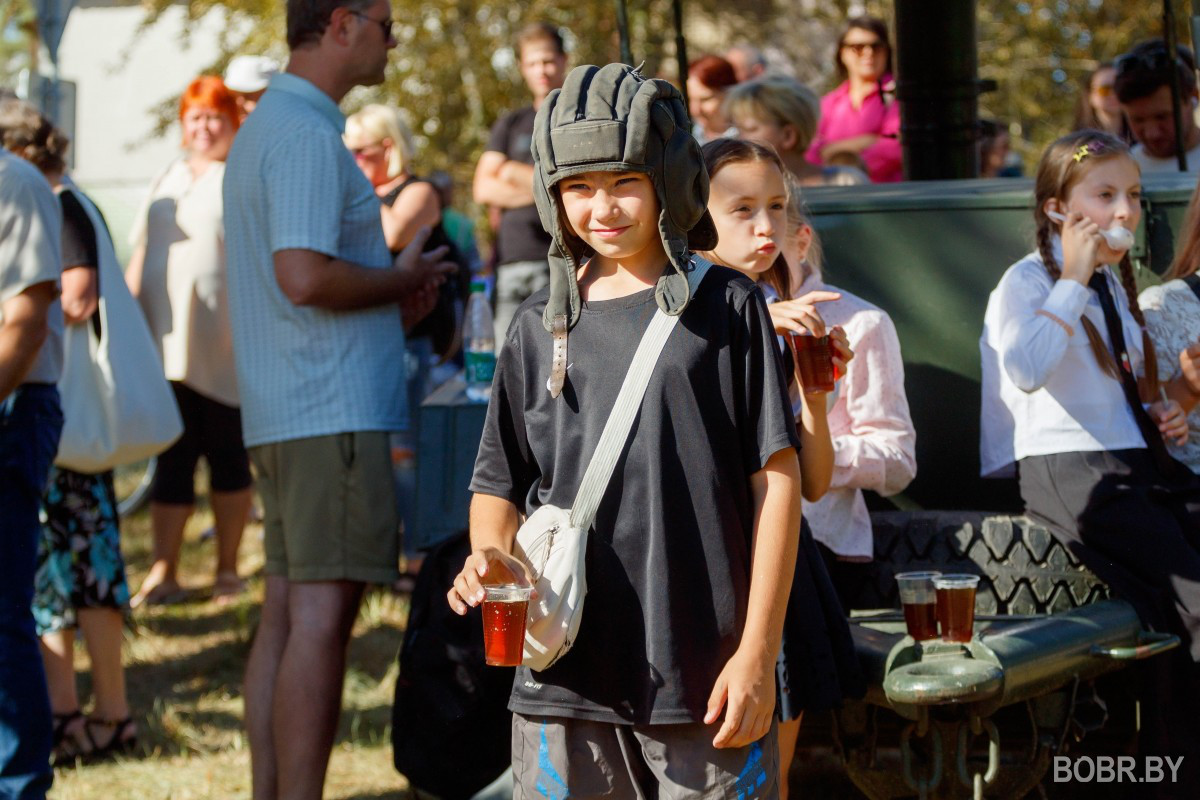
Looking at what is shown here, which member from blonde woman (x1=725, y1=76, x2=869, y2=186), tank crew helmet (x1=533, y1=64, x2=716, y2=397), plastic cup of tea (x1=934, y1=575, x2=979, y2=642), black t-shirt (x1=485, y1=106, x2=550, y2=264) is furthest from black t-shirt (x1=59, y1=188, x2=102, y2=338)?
plastic cup of tea (x1=934, y1=575, x2=979, y2=642)

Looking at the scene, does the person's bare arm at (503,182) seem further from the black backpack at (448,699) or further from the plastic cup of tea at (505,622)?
the plastic cup of tea at (505,622)

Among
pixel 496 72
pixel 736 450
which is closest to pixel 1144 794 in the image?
pixel 736 450

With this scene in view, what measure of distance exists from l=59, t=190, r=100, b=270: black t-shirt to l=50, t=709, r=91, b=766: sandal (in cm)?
147

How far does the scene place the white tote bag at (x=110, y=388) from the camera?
16.4 feet

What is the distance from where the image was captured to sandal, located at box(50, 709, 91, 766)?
4.93 meters

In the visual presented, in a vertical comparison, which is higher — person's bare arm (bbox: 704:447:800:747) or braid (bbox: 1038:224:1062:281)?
braid (bbox: 1038:224:1062:281)

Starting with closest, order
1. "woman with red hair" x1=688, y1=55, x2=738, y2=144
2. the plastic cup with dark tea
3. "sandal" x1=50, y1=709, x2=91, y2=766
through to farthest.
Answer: the plastic cup with dark tea < "sandal" x1=50, y1=709, x2=91, y2=766 < "woman with red hair" x1=688, y1=55, x2=738, y2=144

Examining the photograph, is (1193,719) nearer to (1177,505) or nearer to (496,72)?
(1177,505)

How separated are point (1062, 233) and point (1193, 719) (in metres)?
1.18

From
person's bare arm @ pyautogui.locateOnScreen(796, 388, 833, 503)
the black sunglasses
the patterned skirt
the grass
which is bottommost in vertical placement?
the grass

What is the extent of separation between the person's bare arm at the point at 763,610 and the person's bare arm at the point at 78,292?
3.13 meters

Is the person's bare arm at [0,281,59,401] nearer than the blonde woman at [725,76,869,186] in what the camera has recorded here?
Yes

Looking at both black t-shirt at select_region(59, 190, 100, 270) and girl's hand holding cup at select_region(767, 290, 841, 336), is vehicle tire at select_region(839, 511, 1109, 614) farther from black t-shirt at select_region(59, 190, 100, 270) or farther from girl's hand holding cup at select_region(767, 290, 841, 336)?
black t-shirt at select_region(59, 190, 100, 270)

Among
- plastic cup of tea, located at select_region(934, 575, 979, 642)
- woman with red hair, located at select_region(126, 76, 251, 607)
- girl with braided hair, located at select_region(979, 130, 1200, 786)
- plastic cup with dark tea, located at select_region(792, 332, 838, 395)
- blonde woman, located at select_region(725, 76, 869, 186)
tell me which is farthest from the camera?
woman with red hair, located at select_region(126, 76, 251, 607)
